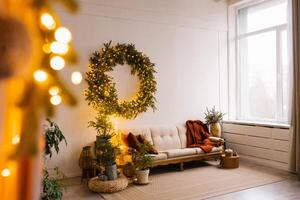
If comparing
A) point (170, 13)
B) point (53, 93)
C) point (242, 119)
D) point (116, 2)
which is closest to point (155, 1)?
point (170, 13)

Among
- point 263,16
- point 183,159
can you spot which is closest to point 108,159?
point 183,159

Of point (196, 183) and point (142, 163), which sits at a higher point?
point (142, 163)

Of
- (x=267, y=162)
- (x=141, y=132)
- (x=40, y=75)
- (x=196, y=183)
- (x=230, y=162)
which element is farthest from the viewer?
(x=267, y=162)

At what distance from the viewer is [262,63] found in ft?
20.1

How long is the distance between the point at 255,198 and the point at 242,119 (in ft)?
9.99

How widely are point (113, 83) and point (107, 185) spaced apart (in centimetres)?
185

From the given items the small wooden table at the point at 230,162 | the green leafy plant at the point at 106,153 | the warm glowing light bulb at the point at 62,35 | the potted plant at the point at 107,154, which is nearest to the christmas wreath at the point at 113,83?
the potted plant at the point at 107,154

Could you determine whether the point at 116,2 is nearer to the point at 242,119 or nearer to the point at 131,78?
the point at 131,78

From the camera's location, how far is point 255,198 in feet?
12.0

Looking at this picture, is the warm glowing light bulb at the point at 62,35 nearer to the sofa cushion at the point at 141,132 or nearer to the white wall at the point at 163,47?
the white wall at the point at 163,47

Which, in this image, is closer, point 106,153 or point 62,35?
point 62,35

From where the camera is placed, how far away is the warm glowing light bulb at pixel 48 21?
1.58ft

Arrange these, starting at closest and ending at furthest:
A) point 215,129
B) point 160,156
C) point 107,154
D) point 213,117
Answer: point 107,154 < point 160,156 < point 215,129 < point 213,117

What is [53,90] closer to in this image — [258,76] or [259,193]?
[259,193]
